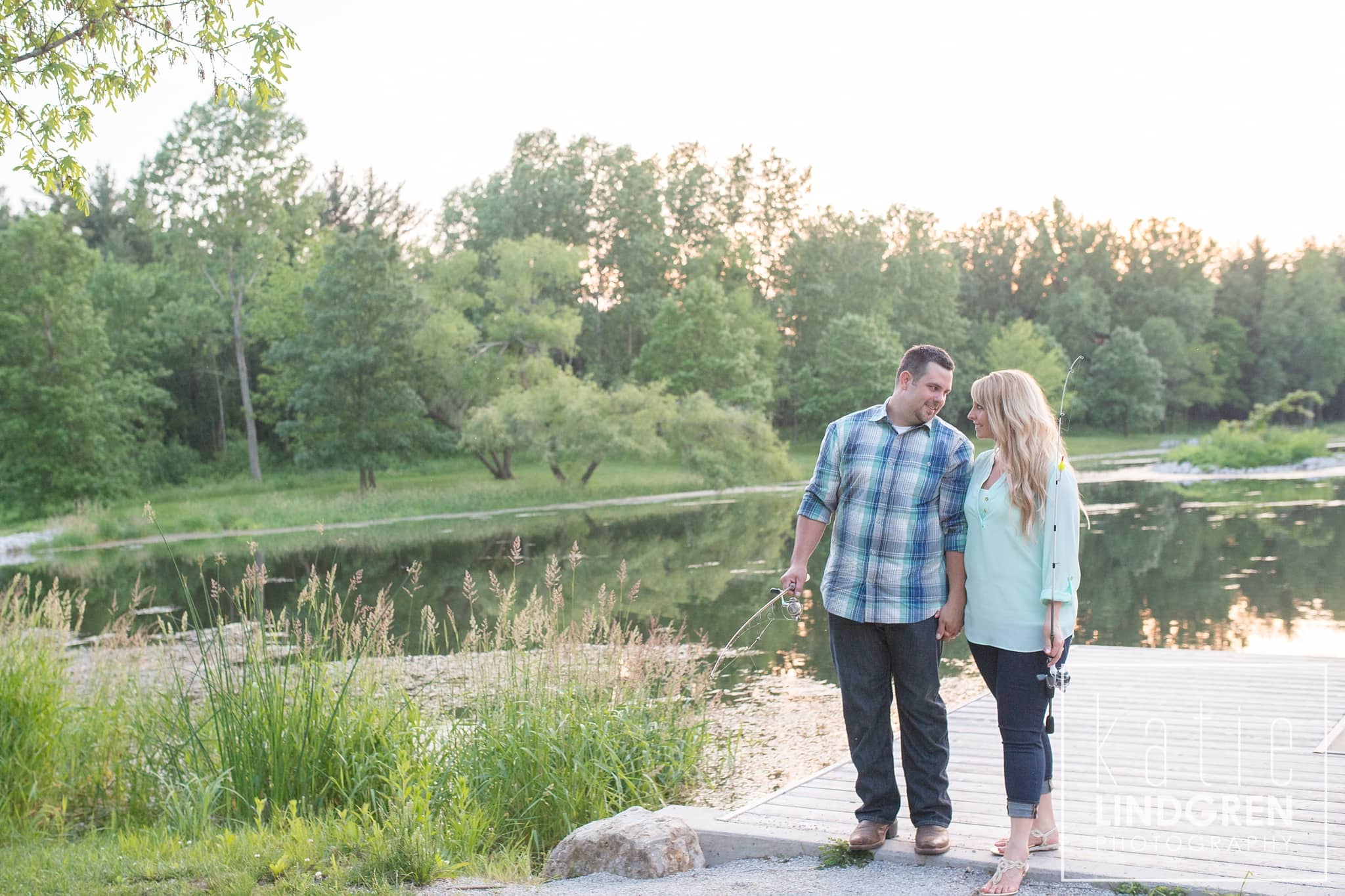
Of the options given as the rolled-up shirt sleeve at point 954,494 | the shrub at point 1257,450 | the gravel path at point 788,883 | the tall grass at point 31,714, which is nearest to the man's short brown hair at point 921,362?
the rolled-up shirt sleeve at point 954,494

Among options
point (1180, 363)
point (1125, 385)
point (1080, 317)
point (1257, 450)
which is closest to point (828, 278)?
point (1125, 385)

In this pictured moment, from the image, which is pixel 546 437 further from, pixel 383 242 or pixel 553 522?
pixel 383 242

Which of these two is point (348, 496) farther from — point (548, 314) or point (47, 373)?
point (548, 314)

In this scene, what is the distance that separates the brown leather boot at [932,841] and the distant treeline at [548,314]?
2651cm

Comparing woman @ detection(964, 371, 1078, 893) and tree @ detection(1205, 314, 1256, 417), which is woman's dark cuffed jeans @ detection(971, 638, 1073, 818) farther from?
tree @ detection(1205, 314, 1256, 417)

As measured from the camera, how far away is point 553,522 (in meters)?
25.7

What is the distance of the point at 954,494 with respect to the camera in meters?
3.98

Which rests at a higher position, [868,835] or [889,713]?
[889,713]

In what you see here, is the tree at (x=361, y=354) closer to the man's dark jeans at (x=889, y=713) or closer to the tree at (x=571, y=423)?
the tree at (x=571, y=423)

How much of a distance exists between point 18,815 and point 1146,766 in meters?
5.38

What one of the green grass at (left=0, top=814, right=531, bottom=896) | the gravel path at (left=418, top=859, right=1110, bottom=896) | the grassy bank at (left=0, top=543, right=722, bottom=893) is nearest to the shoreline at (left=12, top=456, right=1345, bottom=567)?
the grassy bank at (left=0, top=543, right=722, bottom=893)

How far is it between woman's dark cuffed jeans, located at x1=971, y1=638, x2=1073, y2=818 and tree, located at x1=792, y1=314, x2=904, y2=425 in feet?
134

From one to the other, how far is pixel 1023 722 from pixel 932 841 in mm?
549

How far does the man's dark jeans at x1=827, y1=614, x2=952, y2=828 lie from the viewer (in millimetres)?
3990
